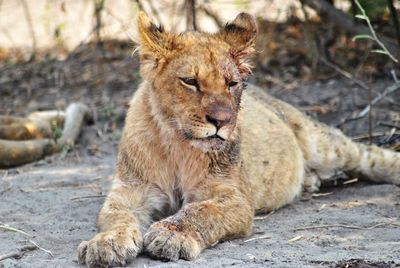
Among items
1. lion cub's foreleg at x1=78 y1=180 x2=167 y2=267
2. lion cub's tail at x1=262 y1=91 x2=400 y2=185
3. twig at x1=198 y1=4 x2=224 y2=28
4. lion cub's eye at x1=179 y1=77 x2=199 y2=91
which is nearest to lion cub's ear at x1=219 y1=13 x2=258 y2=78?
lion cub's eye at x1=179 y1=77 x2=199 y2=91

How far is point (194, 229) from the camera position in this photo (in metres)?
3.89

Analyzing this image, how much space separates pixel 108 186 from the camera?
559 cm

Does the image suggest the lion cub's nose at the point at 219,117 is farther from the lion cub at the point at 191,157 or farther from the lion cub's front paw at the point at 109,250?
the lion cub's front paw at the point at 109,250

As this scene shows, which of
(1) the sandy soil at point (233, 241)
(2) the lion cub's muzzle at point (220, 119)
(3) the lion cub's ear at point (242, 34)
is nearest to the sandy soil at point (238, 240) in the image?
(1) the sandy soil at point (233, 241)

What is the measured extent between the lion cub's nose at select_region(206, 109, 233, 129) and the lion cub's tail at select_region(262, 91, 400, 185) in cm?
188

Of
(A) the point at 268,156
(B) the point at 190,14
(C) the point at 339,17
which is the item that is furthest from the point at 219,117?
(B) the point at 190,14

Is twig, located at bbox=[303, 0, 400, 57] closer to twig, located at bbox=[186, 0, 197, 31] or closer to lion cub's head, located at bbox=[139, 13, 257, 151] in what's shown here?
twig, located at bbox=[186, 0, 197, 31]

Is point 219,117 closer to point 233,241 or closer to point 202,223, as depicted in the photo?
point 202,223

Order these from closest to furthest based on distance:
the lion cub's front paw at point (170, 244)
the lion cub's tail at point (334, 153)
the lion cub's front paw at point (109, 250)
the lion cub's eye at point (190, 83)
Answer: the lion cub's front paw at point (109, 250) → the lion cub's front paw at point (170, 244) → the lion cub's eye at point (190, 83) → the lion cub's tail at point (334, 153)

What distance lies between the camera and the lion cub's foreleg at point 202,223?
3.71 meters

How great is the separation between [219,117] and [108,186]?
1.93 m

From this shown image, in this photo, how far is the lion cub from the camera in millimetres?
3834

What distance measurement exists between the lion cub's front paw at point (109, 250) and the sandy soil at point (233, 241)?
0.07 m

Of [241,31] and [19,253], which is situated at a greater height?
[241,31]
